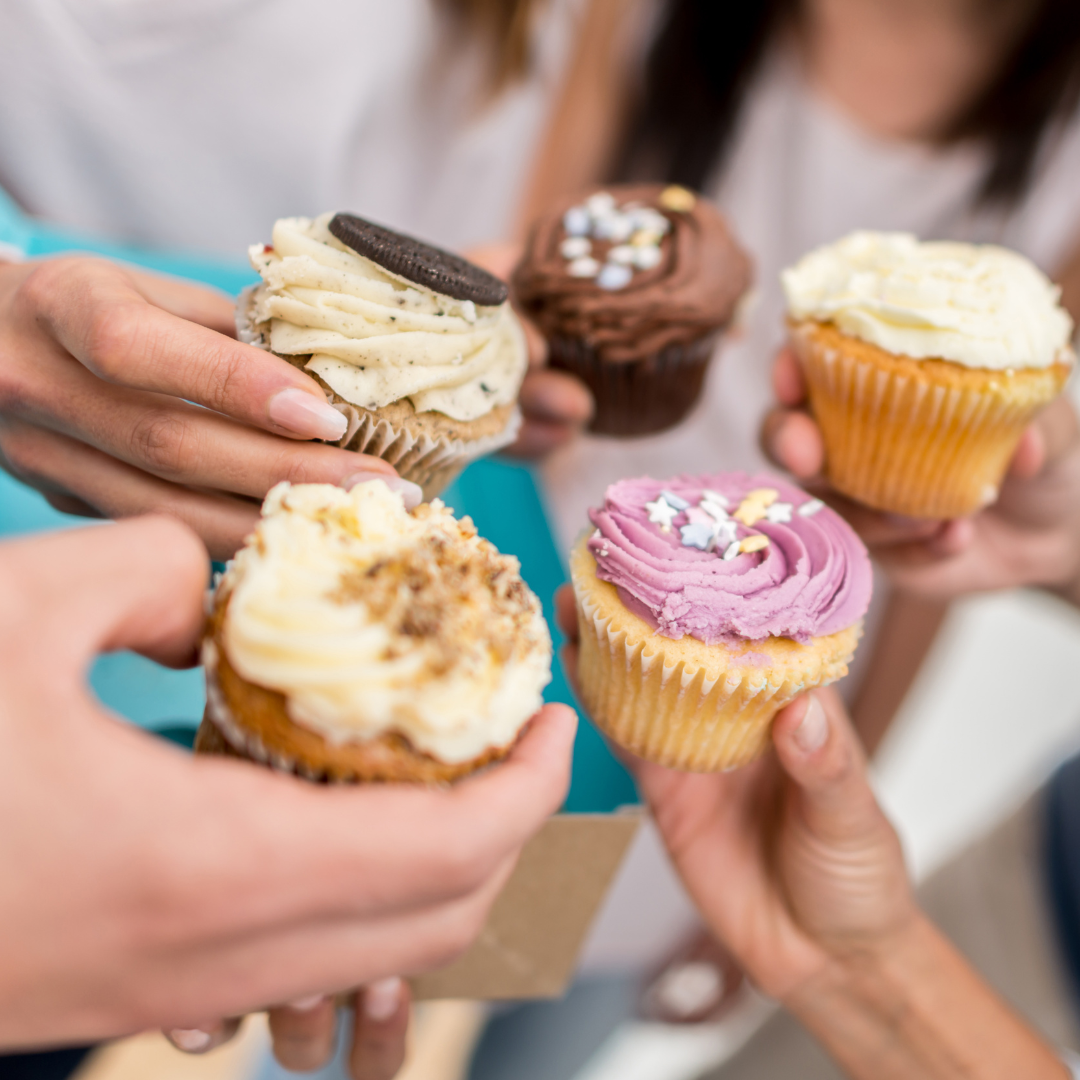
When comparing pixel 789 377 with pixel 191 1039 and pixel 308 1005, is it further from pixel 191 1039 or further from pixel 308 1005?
pixel 191 1039

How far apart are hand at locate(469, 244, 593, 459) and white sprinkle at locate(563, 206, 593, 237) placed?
0.21m

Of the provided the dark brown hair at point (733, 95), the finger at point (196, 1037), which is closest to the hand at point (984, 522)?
the dark brown hair at point (733, 95)

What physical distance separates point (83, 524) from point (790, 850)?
72.9 inches

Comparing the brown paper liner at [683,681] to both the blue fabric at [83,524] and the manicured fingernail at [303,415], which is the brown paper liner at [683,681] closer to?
the blue fabric at [83,524]

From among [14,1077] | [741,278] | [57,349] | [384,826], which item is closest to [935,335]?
[741,278]

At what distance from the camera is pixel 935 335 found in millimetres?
1844

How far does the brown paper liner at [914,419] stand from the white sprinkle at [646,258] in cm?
41

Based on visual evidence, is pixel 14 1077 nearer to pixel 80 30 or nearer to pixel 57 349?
pixel 57 349

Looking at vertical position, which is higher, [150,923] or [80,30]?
[80,30]

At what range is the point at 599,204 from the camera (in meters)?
2.35

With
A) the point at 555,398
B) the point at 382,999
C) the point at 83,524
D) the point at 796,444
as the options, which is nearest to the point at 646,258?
the point at 555,398

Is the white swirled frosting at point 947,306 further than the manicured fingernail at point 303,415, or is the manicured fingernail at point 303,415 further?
the white swirled frosting at point 947,306

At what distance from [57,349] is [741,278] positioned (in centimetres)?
170

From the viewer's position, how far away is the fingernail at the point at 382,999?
5.29ft
